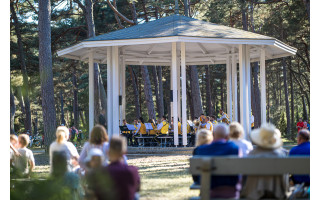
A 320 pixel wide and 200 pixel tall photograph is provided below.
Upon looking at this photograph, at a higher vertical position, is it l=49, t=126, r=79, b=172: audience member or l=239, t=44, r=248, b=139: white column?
l=239, t=44, r=248, b=139: white column

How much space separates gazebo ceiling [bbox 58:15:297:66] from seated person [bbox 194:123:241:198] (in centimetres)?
938

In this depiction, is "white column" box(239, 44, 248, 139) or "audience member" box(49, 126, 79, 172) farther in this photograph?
"white column" box(239, 44, 248, 139)

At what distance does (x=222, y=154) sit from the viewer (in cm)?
596

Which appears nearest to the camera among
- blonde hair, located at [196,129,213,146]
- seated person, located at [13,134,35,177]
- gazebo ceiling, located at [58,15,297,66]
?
blonde hair, located at [196,129,213,146]

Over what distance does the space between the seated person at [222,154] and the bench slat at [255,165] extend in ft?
1.02

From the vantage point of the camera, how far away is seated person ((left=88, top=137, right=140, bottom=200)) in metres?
4.58

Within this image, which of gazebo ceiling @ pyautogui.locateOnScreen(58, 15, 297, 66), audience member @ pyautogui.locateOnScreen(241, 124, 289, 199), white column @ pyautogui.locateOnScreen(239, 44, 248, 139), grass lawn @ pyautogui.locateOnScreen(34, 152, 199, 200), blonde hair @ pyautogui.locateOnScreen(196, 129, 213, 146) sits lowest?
grass lawn @ pyautogui.locateOnScreen(34, 152, 199, 200)

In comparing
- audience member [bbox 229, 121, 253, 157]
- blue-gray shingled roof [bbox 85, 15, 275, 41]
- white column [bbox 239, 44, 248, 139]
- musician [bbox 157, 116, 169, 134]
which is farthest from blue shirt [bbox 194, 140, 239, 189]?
musician [bbox 157, 116, 169, 134]

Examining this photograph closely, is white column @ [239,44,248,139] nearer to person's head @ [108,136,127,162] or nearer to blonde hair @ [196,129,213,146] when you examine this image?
blonde hair @ [196,129,213,146]

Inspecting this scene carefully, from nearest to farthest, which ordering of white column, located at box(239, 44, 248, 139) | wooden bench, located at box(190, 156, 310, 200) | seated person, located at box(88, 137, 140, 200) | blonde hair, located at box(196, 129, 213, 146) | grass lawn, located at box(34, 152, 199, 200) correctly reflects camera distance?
seated person, located at box(88, 137, 140, 200)
wooden bench, located at box(190, 156, 310, 200)
blonde hair, located at box(196, 129, 213, 146)
grass lawn, located at box(34, 152, 199, 200)
white column, located at box(239, 44, 248, 139)

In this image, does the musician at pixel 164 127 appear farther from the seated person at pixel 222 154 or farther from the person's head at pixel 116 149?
the person's head at pixel 116 149

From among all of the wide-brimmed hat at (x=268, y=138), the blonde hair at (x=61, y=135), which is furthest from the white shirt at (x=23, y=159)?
the wide-brimmed hat at (x=268, y=138)

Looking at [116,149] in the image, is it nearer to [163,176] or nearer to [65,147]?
[65,147]

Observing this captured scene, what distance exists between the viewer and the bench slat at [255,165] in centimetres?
539
